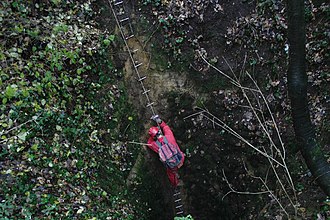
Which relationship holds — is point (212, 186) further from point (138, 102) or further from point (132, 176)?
point (138, 102)

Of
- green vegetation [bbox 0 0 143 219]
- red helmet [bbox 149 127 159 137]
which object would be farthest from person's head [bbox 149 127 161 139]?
green vegetation [bbox 0 0 143 219]

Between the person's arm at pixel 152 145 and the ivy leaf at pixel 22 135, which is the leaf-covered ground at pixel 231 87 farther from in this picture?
the ivy leaf at pixel 22 135

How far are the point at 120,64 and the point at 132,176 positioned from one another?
2999 millimetres

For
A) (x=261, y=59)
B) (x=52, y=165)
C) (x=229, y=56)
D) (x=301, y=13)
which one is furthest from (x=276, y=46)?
(x=52, y=165)

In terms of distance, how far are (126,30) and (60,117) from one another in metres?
3.41

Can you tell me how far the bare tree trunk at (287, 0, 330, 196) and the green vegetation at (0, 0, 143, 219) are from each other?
4.04 metres

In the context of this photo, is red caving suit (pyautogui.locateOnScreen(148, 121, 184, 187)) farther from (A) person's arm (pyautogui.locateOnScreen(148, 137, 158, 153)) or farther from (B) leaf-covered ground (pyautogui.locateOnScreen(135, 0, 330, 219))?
(B) leaf-covered ground (pyautogui.locateOnScreen(135, 0, 330, 219))

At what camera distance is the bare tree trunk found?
532cm

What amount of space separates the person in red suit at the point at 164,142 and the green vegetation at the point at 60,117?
60 centimetres

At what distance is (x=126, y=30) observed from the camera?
8.23m

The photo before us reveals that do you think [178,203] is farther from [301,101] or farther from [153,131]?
[301,101]

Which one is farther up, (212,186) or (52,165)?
(52,165)

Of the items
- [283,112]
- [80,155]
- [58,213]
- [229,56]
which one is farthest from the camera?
[229,56]

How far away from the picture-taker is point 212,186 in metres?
8.14
